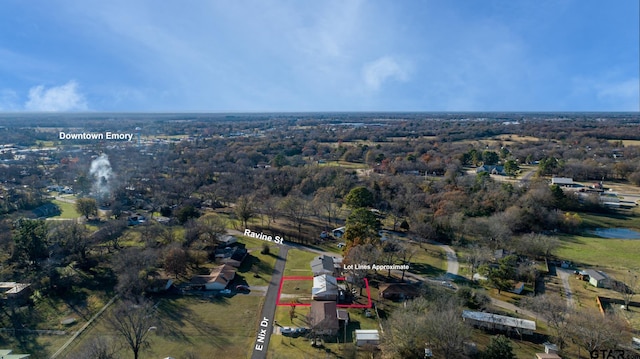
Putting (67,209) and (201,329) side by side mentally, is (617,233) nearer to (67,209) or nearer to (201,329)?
(201,329)

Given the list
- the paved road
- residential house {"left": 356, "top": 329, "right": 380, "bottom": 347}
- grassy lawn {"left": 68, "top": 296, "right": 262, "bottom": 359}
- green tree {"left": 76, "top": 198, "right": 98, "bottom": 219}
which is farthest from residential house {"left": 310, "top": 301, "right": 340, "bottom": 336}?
green tree {"left": 76, "top": 198, "right": 98, "bottom": 219}

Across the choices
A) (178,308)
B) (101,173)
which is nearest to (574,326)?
(178,308)

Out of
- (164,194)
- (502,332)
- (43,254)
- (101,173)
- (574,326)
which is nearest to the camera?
(574,326)

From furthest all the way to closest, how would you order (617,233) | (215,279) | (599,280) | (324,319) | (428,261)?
(617,233) < (428,261) < (599,280) < (215,279) < (324,319)

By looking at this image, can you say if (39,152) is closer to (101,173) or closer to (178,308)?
(101,173)

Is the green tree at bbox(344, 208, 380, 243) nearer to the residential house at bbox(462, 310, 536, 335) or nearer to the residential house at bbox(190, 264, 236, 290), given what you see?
the residential house at bbox(462, 310, 536, 335)

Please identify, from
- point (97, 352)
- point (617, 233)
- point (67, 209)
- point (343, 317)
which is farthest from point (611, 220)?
point (67, 209)
